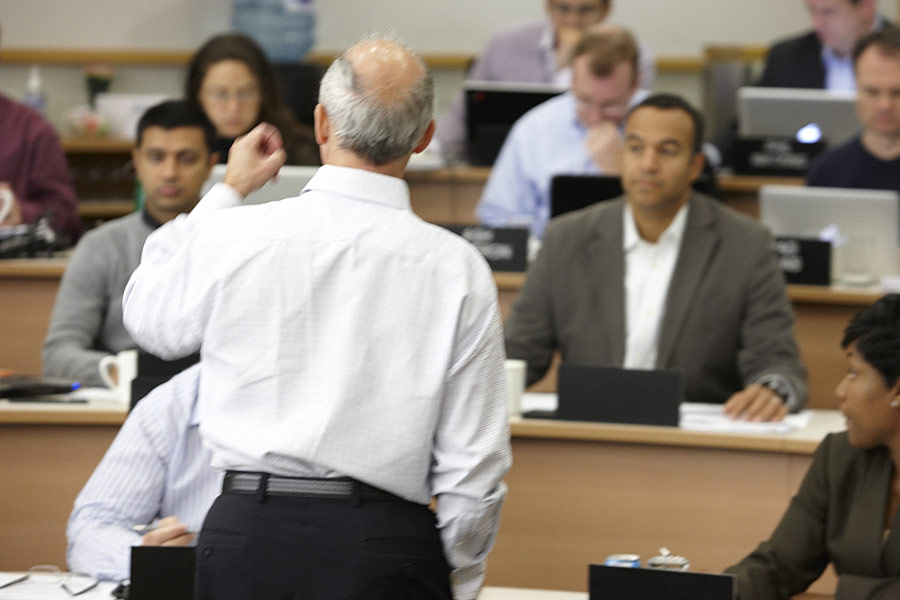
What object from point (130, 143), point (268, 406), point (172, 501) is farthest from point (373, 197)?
point (130, 143)

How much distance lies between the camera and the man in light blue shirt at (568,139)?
4.73 meters

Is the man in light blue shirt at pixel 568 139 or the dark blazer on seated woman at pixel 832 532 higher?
the man in light blue shirt at pixel 568 139

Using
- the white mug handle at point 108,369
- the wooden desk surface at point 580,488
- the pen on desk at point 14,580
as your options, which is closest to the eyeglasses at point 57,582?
the pen on desk at point 14,580

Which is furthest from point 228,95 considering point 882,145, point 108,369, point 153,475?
point 153,475

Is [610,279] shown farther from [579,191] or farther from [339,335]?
[339,335]

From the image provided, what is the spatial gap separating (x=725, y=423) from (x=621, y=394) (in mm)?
268

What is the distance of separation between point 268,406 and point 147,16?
20.0ft

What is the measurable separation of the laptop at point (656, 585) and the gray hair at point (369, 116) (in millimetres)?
631

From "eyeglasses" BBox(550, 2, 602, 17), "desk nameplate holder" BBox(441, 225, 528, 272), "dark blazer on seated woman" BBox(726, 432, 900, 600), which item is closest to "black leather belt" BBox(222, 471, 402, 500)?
"dark blazer on seated woman" BBox(726, 432, 900, 600)

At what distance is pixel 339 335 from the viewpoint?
1655mm

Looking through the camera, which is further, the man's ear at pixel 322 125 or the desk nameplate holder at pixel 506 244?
the desk nameplate holder at pixel 506 244

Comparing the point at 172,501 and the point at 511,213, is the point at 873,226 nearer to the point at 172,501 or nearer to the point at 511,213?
the point at 511,213

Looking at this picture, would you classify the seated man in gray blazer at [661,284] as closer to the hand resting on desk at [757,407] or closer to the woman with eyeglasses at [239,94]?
the hand resting on desk at [757,407]

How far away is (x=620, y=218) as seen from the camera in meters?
3.59
